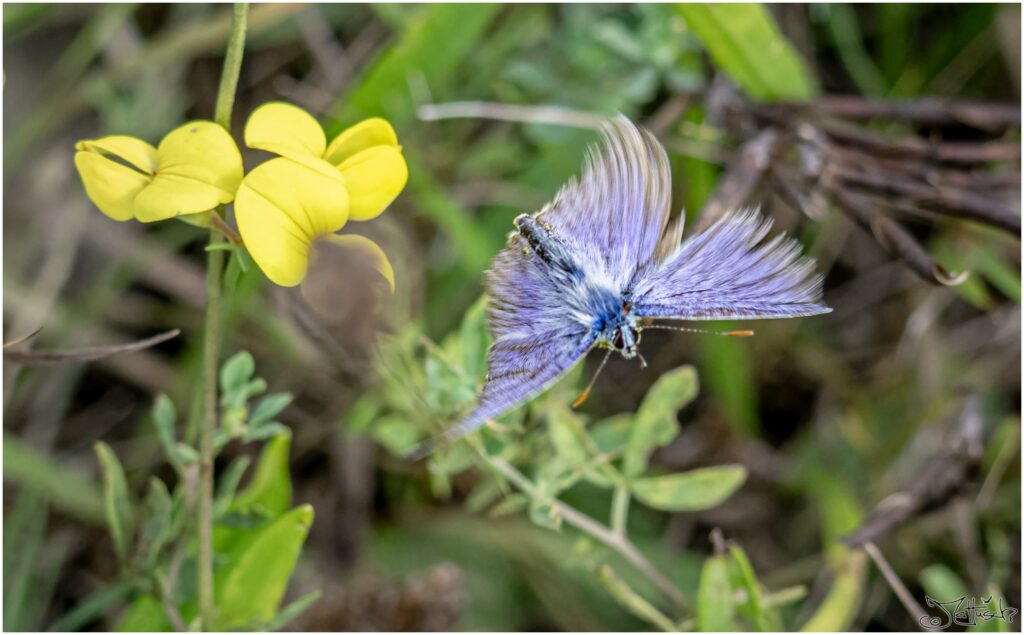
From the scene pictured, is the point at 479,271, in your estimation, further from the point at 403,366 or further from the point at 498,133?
the point at 403,366

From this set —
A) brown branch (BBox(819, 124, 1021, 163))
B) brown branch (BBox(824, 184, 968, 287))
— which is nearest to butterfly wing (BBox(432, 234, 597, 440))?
brown branch (BBox(824, 184, 968, 287))

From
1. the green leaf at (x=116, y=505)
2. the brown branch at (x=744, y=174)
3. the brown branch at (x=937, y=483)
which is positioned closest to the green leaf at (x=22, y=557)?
the green leaf at (x=116, y=505)

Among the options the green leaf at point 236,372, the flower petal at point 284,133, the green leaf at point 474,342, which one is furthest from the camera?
the green leaf at point 474,342

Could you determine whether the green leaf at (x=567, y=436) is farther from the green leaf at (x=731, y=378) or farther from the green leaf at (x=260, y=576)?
the green leaf at (x=731, y=378)

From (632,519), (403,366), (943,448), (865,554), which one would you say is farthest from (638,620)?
(403,366)

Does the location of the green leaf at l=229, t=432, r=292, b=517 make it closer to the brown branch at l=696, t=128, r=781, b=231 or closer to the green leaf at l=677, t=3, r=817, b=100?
the brown branch at l=696, t=128, r=781, b=231

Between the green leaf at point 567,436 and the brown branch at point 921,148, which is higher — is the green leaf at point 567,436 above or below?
below
